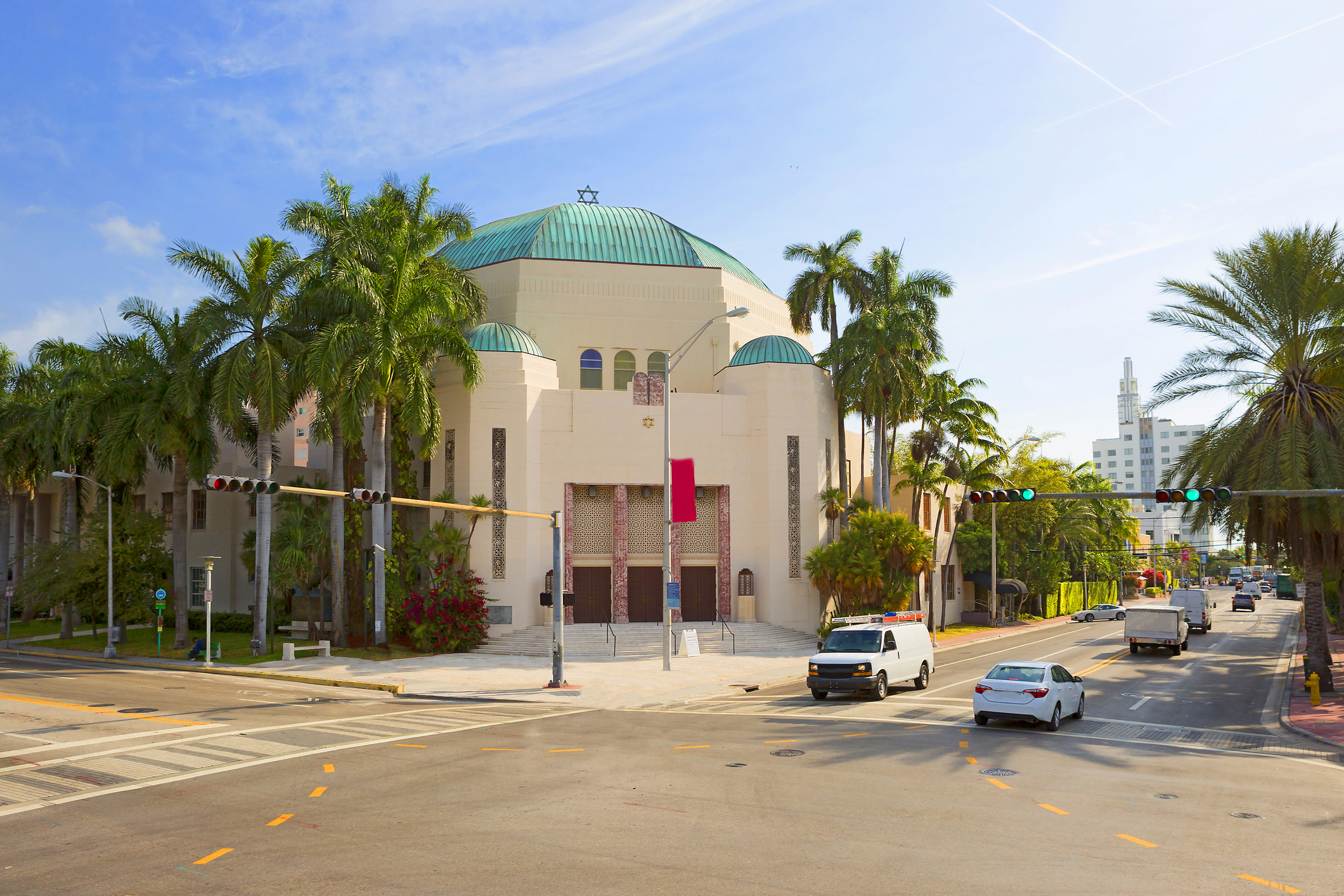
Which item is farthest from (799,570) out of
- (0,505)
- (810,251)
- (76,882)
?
(0,505)

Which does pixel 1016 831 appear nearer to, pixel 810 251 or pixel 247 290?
pixel 247 290

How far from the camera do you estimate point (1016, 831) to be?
1173 cm

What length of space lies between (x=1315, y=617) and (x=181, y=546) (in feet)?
144

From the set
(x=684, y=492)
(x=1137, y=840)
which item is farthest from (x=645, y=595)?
(x=1137, y=840)

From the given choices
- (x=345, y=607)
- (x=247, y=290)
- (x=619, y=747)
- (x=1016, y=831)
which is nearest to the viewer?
(x=1016, y=831)

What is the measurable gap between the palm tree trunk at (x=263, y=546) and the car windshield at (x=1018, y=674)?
29911 mm

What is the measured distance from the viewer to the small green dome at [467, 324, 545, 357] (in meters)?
44.5

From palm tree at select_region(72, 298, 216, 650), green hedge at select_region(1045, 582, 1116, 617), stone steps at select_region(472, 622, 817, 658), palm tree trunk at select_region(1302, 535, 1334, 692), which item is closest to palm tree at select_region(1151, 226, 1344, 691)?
→ palm tree trunk at select_region(1302, 535, 1334, 692)

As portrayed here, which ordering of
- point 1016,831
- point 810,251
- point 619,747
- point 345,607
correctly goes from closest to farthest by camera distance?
point 1016,831, point 619,747, point 345,607, point 810,251

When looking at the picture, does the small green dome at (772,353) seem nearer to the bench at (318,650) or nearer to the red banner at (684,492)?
the red banner at (684,492)

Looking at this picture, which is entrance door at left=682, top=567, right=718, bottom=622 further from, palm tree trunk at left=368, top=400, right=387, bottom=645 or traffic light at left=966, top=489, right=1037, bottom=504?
traffic light at left=966, top=489, right=1037, bottom=504

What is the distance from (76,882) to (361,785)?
197 inches

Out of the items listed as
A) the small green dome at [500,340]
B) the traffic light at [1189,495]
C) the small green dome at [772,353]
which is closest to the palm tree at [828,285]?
the small green dome at [772,353]

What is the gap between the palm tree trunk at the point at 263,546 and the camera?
128 feet
